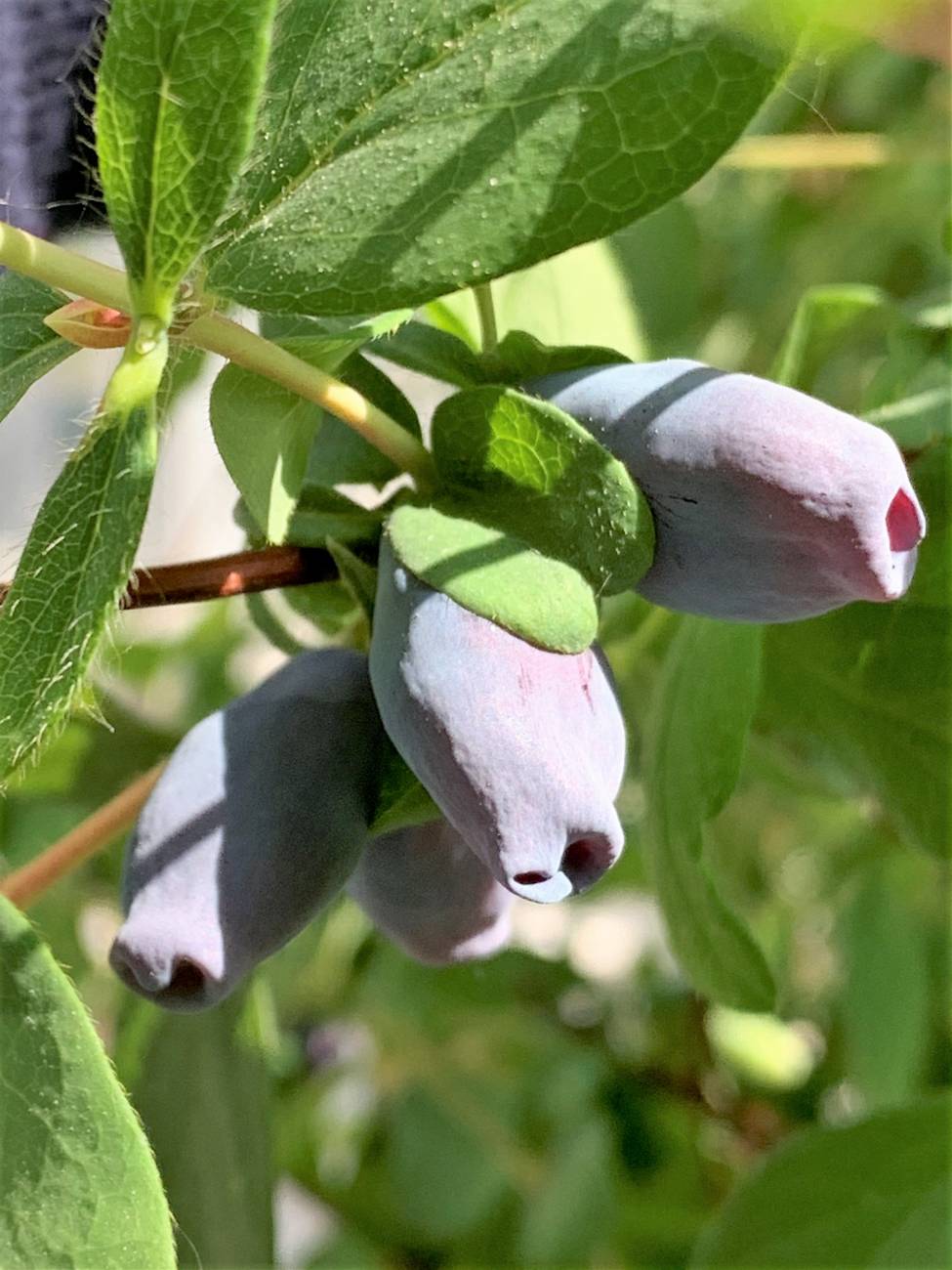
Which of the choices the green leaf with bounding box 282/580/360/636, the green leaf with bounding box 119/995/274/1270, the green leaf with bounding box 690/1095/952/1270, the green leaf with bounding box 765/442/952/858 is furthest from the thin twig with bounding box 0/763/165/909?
the green leaf with bounding box 690/1095/952/1270

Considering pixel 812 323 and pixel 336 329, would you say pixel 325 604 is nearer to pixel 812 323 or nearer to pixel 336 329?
pixel 336 329

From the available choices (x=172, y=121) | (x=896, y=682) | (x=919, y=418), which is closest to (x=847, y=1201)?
(x=896, y=682)

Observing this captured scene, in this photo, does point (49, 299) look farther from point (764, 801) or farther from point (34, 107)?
point (764, 801)

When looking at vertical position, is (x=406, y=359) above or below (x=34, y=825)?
above

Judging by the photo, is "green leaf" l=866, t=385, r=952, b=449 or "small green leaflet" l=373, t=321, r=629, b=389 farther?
"green leaf" l=866, t=385, r=952, b=449

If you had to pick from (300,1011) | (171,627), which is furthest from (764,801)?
(171,627)

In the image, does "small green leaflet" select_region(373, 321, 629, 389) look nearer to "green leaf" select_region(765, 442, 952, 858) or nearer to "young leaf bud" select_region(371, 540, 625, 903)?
"young leaf bud" select_region(371, 540, 625, 903)
